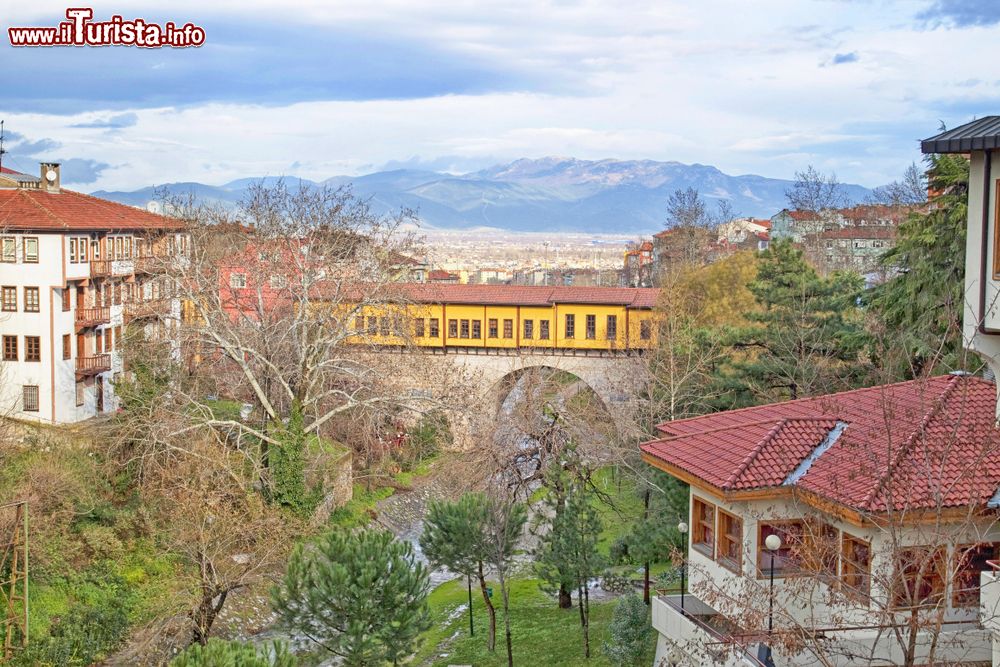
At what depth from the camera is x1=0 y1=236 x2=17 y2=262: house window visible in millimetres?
32250

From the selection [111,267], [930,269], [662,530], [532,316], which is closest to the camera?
[662,530]

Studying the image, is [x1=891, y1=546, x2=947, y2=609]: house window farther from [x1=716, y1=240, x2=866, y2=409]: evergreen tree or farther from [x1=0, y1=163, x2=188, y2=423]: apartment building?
[x1=0, y1=163, x2=188, y2=423]: apartment building

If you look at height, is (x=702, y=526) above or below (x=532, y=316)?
below

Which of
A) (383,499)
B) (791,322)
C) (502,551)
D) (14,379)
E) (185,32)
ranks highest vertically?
(185,32)

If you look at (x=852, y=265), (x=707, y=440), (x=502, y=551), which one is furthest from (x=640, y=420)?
(x=852, y=265)

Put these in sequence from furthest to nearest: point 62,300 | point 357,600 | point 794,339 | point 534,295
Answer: point 534,295, point 62,300, point 794,339, point 357,600

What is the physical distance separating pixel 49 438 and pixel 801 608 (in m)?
20.9

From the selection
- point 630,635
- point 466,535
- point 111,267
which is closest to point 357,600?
point 466,535

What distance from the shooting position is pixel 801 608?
1426 centimetres

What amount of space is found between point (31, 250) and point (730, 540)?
25303 millimetres

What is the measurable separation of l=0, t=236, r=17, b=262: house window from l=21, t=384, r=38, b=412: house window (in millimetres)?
3915

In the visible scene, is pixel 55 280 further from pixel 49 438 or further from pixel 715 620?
pixel 715 620

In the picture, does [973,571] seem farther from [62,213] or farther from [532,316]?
[532,316]

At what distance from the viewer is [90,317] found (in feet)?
114
